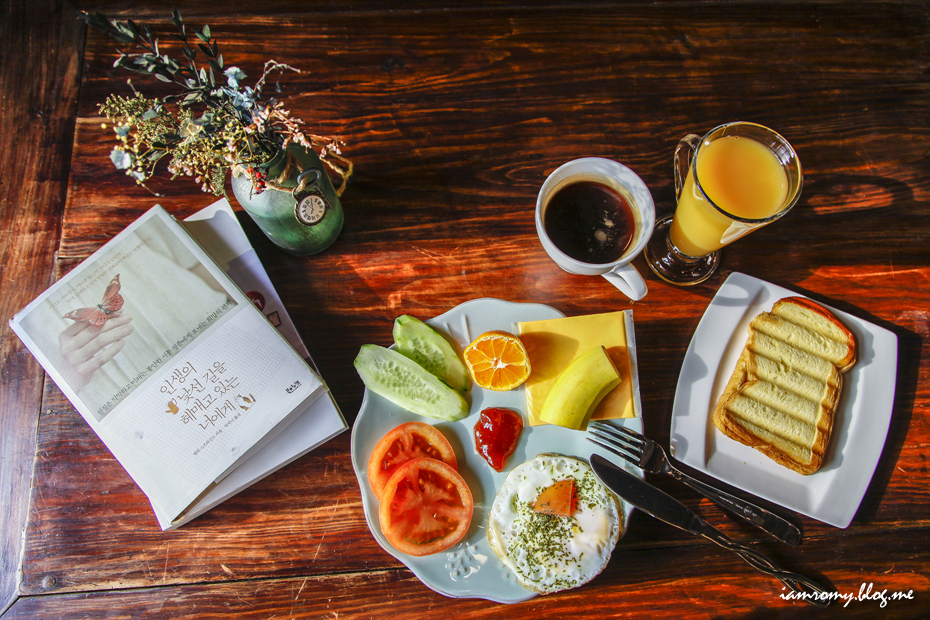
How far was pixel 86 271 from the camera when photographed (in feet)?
4.64

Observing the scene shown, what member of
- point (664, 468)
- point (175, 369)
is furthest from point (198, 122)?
point (664, 468)

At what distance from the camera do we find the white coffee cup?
1.31 meters

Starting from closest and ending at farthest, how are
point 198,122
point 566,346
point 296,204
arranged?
point 198,122 → point 296,204 → point 566,346

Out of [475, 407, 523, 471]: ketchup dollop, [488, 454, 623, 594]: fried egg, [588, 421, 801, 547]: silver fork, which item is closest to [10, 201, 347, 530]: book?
[475, 407, 523, 471]: ketchup dollop

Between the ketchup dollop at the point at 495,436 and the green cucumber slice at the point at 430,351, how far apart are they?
11 cm

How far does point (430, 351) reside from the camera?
1.41 metres

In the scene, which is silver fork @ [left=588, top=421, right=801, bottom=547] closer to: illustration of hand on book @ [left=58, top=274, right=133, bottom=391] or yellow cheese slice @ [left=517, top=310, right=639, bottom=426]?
yellow cheese slice @ [left=517, top=310, right=639, bottom=426]

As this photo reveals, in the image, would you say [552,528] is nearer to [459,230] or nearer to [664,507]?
[664,507]

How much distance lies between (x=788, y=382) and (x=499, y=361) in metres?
0.85

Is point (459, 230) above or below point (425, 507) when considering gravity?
above

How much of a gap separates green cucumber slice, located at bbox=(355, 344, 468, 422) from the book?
0.14 meters

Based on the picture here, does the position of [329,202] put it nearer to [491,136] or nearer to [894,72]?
[491,136]

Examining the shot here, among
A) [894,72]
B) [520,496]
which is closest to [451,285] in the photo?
[520,496]

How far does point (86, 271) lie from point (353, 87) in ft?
3.15
